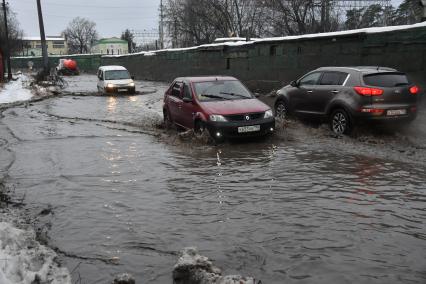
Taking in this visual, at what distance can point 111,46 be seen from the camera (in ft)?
385

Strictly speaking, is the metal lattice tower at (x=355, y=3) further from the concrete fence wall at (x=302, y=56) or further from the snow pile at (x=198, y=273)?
the snow pile at (x=198, y=273)

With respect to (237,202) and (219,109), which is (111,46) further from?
(237,202)

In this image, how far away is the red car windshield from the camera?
35.8 feet

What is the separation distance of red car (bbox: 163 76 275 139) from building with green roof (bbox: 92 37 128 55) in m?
109

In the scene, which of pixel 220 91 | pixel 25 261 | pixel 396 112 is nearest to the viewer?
pixel 25 261

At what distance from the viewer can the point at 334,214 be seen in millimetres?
5859

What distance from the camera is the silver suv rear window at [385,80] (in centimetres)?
1026

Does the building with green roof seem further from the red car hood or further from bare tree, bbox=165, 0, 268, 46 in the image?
the red car hood

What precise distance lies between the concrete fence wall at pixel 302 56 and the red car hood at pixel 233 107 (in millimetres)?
5531

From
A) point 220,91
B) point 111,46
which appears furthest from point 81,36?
point 220,91

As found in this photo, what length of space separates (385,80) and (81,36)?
117555 mm

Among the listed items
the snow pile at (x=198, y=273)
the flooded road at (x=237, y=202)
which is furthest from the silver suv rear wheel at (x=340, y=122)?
the snow pile at (x=198, y=273)

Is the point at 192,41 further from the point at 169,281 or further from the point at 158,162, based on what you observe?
the point at 169,281

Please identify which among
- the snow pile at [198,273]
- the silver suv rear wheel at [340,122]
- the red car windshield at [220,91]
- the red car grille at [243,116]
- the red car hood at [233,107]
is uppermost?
the red car windshield at [220,91]
